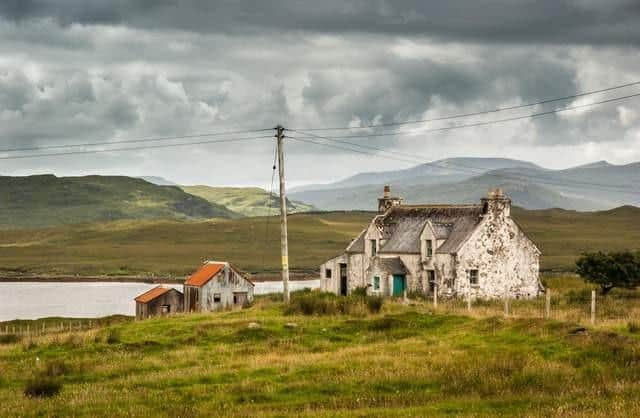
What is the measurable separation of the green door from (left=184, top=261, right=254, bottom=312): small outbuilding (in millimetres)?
12769

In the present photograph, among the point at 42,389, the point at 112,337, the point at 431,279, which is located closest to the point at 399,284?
the point at 431,279

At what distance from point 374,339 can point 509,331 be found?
5239 millimetres

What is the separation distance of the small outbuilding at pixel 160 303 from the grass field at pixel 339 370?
90.4ft

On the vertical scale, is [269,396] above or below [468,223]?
below

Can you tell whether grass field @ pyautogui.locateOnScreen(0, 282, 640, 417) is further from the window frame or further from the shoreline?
the shoreline

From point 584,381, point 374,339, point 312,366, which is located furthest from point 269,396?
point 374,339

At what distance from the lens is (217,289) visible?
67.6 meters

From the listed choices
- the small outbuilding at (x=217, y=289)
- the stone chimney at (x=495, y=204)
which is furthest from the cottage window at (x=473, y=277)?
the small outbuilding at (x=217, y=289)

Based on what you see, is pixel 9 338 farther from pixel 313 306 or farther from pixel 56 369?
pixel 56 369

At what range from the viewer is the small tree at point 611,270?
55.4 meters

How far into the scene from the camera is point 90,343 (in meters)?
36.4

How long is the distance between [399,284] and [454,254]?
482 centimetres

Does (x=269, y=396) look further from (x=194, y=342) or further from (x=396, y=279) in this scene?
(x=396, y=279)

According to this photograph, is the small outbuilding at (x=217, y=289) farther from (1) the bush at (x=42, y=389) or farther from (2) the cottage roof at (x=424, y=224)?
(1) the bush at (x=42, y=389)
